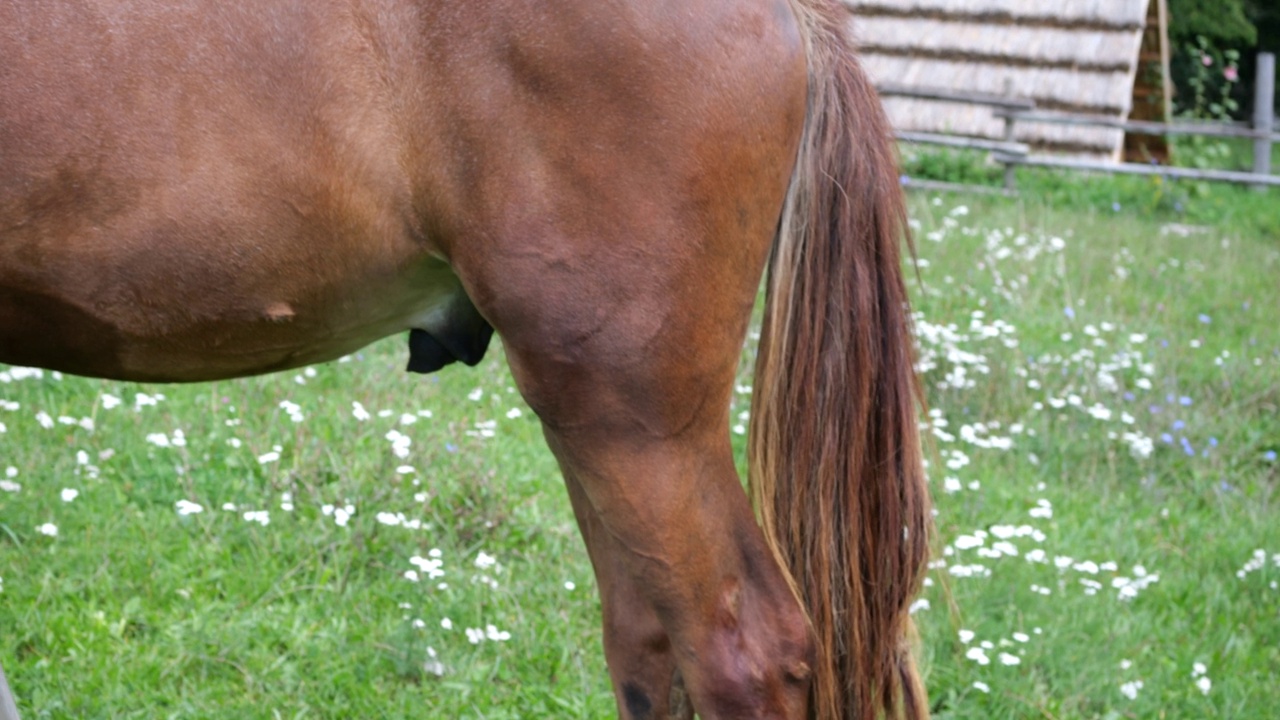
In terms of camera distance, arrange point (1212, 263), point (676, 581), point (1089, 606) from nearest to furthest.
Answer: point (676, 581)
point (1089, 606)
point (1212, 263)

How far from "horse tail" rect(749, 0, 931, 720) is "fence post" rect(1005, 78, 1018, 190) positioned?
305 inches

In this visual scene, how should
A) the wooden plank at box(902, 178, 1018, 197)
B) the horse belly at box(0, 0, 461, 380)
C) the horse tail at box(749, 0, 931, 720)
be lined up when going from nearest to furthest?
1. the horse belly at box(0, 0, 461, 380)
2. the horse tail at box(749, 0, 931, 720)
3. the wooden plank at box(902, 178, 1018, 197)

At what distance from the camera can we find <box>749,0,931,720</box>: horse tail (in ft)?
6.52

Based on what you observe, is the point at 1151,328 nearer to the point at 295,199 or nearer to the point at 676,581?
the point at 676,581

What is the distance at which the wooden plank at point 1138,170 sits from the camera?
9430 mm

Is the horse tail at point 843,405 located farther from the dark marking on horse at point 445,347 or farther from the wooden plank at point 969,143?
the wooden plank at point 969,143

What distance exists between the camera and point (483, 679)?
2879 mm

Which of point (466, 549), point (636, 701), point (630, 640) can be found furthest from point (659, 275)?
point (466, 549)

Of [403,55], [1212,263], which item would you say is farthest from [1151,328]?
[403,55]

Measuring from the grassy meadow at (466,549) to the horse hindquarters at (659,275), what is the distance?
1.89 ft

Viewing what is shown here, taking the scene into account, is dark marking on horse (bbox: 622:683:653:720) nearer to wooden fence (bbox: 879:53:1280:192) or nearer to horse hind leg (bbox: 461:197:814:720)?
horse hind leg (bbox: 461:197:814:720)

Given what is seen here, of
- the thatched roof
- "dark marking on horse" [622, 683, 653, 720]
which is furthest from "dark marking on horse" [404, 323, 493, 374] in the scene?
the thatched roof

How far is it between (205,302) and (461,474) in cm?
202

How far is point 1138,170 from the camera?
9539 millimetres
